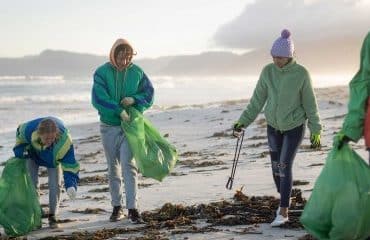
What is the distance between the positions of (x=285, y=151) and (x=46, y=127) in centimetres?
216

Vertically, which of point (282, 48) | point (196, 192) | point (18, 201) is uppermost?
point (282, 48)

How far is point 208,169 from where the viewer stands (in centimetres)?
999

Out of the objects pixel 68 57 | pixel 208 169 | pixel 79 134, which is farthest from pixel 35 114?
pixel 68 57

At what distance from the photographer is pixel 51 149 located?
6207 mm

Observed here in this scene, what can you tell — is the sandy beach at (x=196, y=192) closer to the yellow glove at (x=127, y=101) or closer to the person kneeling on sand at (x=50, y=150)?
the person kneeling on sand at (x=50, y=150)

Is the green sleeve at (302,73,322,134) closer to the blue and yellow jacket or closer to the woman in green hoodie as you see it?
the woman in green hoodie

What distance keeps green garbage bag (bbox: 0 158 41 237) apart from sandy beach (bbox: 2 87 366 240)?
0.13 m

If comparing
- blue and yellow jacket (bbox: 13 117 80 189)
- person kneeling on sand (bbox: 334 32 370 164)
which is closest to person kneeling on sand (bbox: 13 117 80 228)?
blue and yellow jacket (bbox: 13 117 80 189)

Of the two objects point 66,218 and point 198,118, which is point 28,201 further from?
point 198,118

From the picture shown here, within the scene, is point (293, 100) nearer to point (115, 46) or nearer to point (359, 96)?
A: point (359, 96)

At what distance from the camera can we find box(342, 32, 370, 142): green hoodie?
431 cm

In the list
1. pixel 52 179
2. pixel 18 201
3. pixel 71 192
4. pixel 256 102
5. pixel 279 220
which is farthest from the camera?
pixel 52 179

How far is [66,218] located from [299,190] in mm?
2424

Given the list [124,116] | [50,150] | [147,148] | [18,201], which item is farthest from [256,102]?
[18,201]
